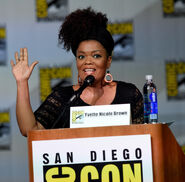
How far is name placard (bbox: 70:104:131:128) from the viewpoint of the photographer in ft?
6.78

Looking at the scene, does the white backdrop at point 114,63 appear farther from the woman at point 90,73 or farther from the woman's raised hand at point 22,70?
the woman's raised hand at point 22,70

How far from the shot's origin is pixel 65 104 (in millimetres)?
2791

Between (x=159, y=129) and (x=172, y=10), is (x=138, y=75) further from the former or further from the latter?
(x=159, y=129)

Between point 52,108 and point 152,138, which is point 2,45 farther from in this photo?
point 152,138

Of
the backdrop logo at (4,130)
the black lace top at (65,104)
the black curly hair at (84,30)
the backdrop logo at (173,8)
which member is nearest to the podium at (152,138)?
the black lace top at (65,104)

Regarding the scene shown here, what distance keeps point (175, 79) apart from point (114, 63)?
63cm

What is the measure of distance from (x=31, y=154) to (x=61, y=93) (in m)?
0.87

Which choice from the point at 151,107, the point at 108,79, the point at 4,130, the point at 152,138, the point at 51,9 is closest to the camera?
the point at 152,138

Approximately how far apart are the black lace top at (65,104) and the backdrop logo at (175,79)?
5.83 ft

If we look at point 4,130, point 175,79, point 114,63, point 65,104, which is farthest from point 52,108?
point 175,79

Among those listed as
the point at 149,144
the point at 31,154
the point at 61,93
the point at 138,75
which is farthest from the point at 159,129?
the point at 138,75

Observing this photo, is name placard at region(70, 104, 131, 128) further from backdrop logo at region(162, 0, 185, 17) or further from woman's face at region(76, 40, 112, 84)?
backdrop logo at region(162, 0, 185, 17)

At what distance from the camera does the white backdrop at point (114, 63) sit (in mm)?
4480

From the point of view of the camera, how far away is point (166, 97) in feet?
15.2
